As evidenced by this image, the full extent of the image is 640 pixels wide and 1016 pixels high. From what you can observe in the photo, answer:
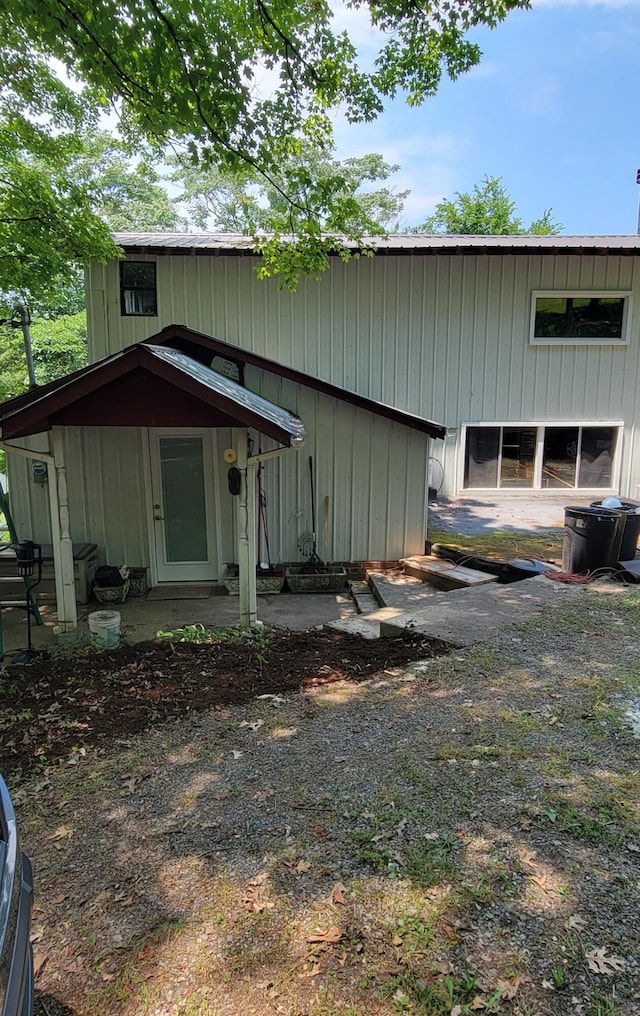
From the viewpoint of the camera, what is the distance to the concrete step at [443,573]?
7.55m

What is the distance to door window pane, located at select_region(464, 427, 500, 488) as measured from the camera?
472 inches

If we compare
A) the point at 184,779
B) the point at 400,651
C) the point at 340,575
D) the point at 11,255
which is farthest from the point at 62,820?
the point at 11,255

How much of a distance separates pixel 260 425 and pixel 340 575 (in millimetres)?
3561

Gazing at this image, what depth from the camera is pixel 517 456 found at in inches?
478

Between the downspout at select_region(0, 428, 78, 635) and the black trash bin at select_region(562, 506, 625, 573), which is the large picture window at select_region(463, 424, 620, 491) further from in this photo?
the downspout at select_region(0, 428, 78, 635)

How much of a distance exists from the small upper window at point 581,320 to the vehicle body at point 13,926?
12.1m

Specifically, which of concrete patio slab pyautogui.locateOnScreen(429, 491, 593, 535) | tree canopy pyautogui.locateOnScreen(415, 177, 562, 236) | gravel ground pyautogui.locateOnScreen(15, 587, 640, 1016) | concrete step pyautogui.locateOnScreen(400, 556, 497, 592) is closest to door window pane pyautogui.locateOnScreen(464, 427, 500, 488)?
concrete patio slab pyautogui.locateOnScreen(429, 491, 593, 535)

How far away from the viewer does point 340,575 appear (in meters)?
8.55

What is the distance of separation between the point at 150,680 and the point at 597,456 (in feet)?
35.5

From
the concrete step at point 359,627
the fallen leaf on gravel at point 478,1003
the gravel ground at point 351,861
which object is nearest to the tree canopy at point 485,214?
the concrete step at point 359,627

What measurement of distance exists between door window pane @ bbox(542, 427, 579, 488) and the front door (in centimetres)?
756

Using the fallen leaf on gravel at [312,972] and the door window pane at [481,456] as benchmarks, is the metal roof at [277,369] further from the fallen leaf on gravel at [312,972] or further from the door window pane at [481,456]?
the fallen leaf on gravel at [312,972]

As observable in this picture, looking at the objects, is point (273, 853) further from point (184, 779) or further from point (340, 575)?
point (340, 575)

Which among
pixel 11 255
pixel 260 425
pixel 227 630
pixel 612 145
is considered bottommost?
pixel 227 630
